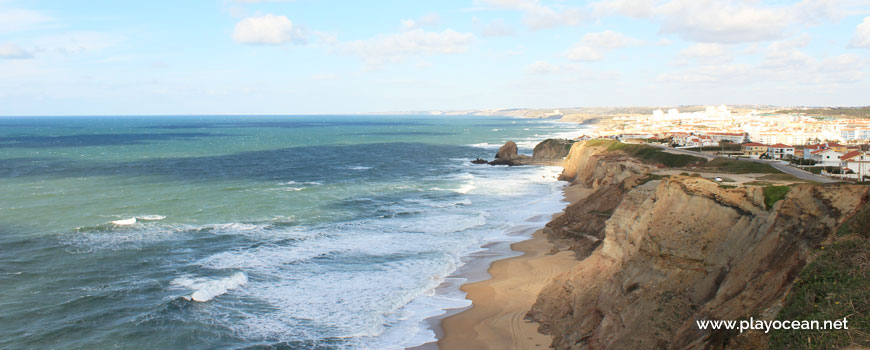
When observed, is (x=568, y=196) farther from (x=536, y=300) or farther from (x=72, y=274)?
(x=72, y=274)

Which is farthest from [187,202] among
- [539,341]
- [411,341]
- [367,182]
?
[539,341]

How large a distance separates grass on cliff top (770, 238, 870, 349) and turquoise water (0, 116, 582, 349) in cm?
1492

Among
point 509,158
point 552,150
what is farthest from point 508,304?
point 552,150

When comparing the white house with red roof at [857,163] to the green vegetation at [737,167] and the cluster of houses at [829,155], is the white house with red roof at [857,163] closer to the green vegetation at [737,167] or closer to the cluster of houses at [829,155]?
the cluster of houses at [829,155]

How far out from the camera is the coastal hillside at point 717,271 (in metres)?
13.7

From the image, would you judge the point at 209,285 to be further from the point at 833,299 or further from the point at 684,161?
the point at 684,161

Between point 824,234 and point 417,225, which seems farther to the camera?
point 417,225

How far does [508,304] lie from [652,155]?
4583 centimetres

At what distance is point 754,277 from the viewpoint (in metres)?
16.4

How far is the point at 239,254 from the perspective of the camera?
37.4m

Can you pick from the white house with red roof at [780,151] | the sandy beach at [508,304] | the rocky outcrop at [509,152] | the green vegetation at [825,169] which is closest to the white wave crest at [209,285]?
the sandy beach at [508,304]

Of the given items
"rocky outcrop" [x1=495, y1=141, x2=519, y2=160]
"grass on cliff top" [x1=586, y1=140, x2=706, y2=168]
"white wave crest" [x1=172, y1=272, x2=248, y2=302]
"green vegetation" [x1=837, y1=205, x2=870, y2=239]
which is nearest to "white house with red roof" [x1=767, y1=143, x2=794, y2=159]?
"grass on cliff top" [x1=586, y1=140, x2=706, y2=168]

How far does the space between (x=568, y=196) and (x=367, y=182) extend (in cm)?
2673

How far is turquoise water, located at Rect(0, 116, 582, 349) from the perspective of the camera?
25547 mm
